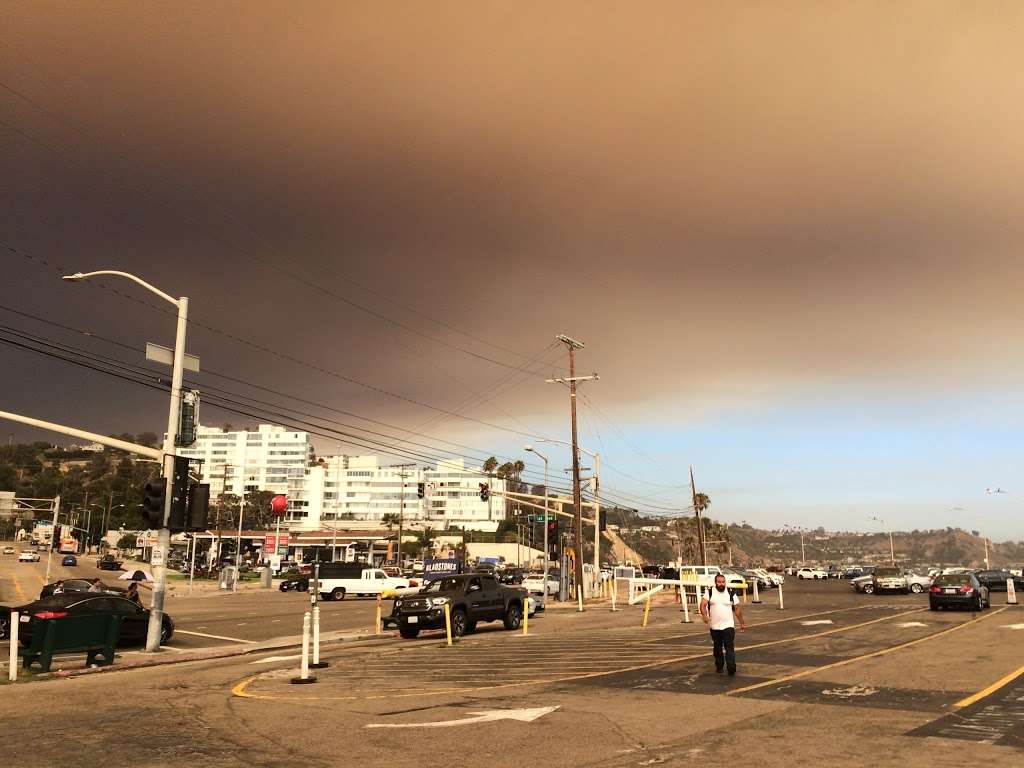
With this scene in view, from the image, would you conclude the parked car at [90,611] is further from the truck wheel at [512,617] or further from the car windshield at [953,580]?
the car windshield at [953,580]

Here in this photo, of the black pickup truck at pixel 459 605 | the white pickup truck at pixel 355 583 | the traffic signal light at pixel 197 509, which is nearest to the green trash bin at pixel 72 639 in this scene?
the traffic signal light at pixel 197 509

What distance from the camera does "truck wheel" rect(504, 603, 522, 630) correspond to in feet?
92.4

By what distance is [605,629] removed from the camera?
91.9 ft

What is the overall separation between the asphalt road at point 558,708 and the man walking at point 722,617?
422 mm

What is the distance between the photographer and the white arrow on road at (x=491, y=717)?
36.0 feet

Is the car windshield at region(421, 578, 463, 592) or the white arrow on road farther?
the car windshield at region(421, 578, 463, 592)

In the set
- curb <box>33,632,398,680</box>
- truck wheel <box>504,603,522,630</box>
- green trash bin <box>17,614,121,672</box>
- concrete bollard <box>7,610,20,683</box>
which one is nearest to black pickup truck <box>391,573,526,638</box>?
truck wheel <box>504,603,522,630</box>

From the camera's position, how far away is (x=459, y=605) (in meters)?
26.0

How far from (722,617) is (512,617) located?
47.7ft

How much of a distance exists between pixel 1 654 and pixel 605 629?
18.2 meters

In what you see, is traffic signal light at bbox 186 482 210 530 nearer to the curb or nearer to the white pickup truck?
the curb

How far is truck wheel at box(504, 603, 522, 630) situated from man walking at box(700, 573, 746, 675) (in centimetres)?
1359

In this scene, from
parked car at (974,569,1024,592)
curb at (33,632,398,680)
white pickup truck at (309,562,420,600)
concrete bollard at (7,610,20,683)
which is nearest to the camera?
concrete bollard at (7,610,20,683)

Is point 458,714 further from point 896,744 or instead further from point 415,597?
point 415,597
